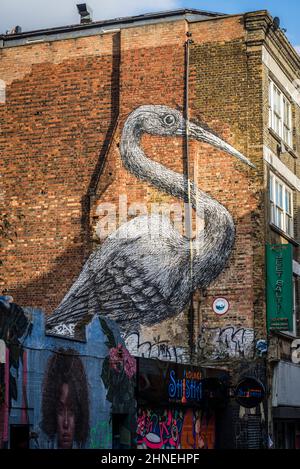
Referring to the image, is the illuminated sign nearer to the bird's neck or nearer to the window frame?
the bird's neck

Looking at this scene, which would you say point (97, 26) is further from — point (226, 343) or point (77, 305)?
point (226, 343)

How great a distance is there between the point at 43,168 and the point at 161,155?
3759 millimetres

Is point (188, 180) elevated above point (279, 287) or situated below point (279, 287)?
above

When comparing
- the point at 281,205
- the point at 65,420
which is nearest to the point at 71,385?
the point at 65,420

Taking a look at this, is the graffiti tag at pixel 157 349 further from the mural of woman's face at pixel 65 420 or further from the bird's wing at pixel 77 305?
the mural of woman's face at pixel 65 420

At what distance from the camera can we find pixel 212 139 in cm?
2725

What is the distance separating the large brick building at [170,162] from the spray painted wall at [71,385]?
5.85m

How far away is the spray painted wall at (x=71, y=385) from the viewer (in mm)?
16953

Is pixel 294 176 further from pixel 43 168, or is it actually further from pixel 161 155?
pixel 43 168

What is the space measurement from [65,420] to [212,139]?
11.6 m

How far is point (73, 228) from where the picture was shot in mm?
28094

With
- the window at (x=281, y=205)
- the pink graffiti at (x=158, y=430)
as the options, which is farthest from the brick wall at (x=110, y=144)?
the pink graffiti at (x=158, y=430)
